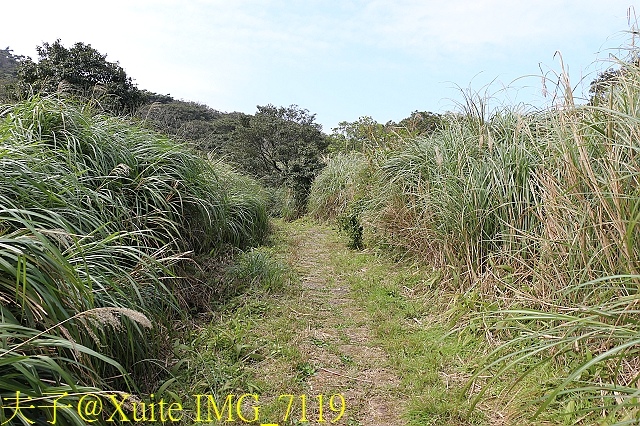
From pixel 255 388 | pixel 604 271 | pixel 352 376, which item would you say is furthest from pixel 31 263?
pixel 604 271

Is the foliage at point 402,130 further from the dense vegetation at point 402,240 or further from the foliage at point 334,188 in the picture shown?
the foliage at point 334,188

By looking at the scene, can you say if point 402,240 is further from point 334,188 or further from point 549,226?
point 334,188

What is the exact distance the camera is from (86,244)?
2.06m

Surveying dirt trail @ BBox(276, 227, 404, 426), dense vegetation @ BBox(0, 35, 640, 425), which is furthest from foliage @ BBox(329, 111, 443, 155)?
dirt trail @ BBox(276, 227, 404, 426)

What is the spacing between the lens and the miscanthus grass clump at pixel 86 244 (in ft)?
4.75

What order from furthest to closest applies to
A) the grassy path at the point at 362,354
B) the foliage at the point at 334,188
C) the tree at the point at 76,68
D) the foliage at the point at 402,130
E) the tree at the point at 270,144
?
the tree at the point at 270,144 < the tree at the point at 76,68 < the foliage at the point at 334,188 < the foliage at the point at 402,130 < the grassy path at the point at 362,354

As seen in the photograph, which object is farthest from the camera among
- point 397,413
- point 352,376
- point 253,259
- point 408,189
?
point 408,189

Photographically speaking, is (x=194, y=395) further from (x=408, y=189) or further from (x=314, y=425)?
(x=408, y=189)

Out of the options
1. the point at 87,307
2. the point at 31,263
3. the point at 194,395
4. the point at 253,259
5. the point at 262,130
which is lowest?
the point at 194,395

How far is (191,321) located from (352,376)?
4.55 ft

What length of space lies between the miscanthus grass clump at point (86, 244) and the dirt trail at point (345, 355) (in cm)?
105

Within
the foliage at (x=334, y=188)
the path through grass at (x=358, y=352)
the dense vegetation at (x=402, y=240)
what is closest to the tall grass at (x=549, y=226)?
the dense vegetation at (x=402, y=240)

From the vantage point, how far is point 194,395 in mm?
2158

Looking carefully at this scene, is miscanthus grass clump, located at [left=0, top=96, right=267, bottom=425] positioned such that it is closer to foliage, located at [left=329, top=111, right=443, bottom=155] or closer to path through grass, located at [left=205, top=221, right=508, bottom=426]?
path through grass, located at [left=205, top=221, right=508, bottom=426]
